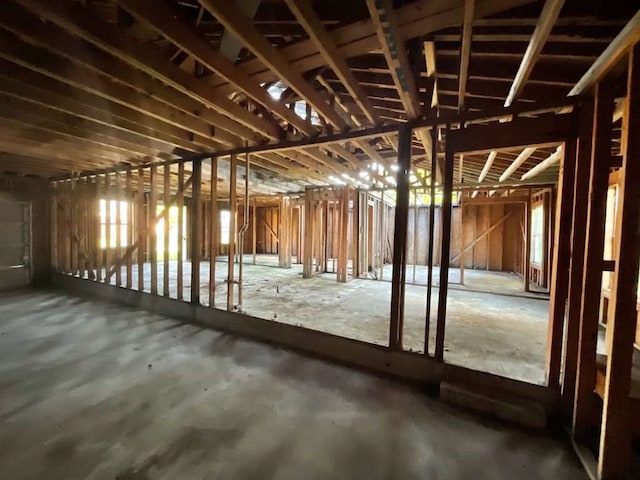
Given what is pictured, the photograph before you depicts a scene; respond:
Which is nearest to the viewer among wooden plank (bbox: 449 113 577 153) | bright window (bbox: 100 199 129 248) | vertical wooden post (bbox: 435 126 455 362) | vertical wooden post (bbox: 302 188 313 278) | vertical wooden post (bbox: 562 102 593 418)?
vertical wooden post (bbox: 562 102 593 418)

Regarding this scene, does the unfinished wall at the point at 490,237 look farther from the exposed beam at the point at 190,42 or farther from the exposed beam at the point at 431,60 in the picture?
the exposed beam at the point at 190,42

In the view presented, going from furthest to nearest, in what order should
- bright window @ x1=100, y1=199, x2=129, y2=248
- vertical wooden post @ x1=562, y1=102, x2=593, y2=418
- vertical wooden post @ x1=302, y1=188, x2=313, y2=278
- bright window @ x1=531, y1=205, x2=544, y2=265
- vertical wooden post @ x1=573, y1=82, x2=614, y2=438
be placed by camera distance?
1. vertical wooden post @ x1=302, y1=188, x2=313, y2=278
2. bright window @ x1=531, y1=205, x2=544, y2=265
3. bright window @ x1=100, y1=199, x2=129, y2=248
4. vertical wooden post @ x1=562, y1=102, x2=593, y2=418
5. vertical wooden post @ x1=573, y1=82, x2=614, y2=438

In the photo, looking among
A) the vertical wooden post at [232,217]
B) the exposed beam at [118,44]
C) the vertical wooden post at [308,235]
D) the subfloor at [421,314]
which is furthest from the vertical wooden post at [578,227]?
the vertical wooden post at [308,235]

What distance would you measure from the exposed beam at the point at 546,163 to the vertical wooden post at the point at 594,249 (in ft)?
4.98

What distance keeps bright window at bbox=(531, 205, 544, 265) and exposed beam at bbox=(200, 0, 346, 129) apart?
6.37 m

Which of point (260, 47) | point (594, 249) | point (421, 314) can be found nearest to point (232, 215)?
point (260, 47)

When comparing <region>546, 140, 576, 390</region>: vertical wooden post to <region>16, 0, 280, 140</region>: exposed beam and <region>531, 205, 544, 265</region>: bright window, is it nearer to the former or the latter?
<region>16, 0, 280, 140</region>: exposed beam

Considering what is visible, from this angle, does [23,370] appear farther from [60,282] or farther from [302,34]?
[60,282]

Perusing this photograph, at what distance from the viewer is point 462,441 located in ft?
5.95

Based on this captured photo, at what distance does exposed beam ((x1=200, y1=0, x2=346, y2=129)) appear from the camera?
1439 millimetres

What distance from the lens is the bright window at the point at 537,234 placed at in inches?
252

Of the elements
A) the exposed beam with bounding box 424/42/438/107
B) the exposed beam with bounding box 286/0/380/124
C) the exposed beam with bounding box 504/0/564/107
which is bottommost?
the exposed beam with bounding box 504/0/564/107

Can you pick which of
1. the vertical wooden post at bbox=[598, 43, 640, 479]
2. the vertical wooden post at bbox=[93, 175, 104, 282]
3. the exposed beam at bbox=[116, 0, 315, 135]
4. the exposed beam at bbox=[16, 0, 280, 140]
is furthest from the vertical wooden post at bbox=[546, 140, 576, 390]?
the vertical wooden post at bbox=[93, 175, 104, 282]

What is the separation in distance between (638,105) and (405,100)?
1303mm
